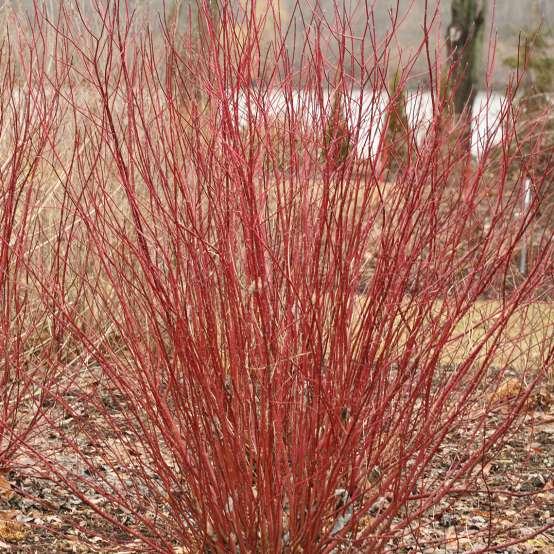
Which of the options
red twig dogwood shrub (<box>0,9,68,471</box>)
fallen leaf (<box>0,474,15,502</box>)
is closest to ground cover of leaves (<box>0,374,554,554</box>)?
fallen leaf (<box>0,474,15,502</box>)

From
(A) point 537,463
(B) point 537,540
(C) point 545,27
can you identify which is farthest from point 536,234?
(B) point 537,540

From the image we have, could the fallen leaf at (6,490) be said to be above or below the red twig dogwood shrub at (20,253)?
below

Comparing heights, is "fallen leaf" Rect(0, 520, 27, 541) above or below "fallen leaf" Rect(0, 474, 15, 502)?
above

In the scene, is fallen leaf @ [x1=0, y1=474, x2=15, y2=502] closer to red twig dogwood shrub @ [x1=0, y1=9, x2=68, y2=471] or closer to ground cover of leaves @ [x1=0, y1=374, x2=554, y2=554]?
ground cover of leaves @ [x1=0, y1=374, x2=554, y2=554]

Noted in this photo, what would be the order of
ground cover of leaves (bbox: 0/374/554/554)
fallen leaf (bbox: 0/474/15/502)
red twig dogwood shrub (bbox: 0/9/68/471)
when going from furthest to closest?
fallen leaf (bbox: 0/474/15/502) → ground cover of leaves (bbox: 0/374/554/554) → red twig dogwood shrub (bbox: 0/9/68/471)

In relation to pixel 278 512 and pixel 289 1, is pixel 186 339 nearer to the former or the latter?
pixel 278 512

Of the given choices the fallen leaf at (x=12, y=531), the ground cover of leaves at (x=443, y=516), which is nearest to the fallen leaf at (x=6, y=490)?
the ground cover of leaves at (x=443, y=516)

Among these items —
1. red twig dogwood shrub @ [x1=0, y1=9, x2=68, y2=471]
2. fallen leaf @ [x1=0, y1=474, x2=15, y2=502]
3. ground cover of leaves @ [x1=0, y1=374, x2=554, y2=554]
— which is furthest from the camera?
fallen leaf @ [x1=0, y1=474, x2=15, y2=502]

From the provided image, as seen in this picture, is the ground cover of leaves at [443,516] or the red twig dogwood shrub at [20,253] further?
the ground cover of leaves at [443,516]

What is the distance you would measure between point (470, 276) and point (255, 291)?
0.59 m

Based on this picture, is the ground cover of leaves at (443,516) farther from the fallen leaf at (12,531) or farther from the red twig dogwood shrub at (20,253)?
the red twig dogwood shrub at (20,253)

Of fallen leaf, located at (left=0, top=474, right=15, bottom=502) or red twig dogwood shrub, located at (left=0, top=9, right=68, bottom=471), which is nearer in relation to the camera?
red twig dogwood shrub, located at (left=0, top=9, right=68, bottom=471)

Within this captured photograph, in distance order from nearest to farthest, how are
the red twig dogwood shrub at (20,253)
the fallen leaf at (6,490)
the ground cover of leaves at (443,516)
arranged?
the red twig dogwood shrub at (20,253) → the ground cover of leaves at (443,516) → the fallen leaf at (6,490)

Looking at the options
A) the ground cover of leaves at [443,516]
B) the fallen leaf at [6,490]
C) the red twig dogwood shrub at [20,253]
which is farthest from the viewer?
the fallen leaf at [6,490]
